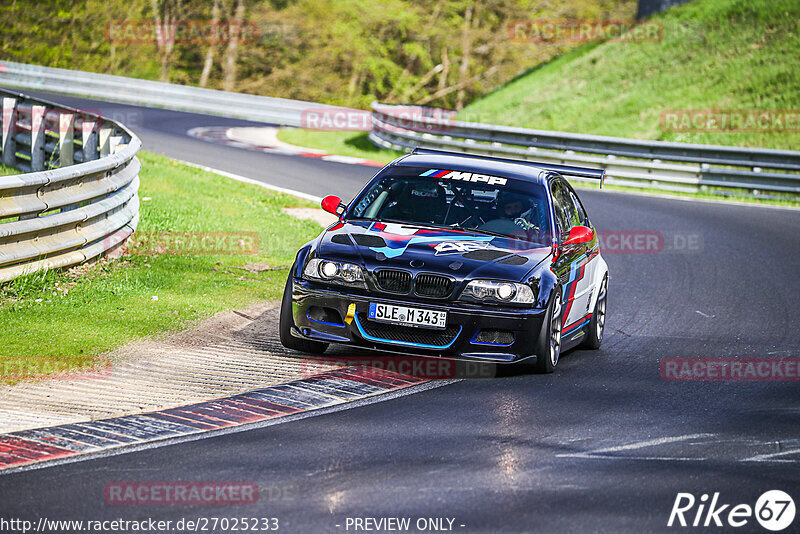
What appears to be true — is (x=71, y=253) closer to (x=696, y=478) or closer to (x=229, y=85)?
(x=696, y=478)

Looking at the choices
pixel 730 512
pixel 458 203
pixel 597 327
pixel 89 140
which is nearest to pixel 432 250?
pixel 458 203

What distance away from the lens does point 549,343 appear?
8.12m

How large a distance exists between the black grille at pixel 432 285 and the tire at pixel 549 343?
785mm

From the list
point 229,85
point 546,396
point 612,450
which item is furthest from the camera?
point 229,85

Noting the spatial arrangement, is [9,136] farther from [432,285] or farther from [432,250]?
[432,285]

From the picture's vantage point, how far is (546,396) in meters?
7.60

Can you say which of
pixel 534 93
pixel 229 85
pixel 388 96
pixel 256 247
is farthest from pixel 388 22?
pixel 256 247

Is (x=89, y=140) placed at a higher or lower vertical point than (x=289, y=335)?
higher

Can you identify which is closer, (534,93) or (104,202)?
(104,202)

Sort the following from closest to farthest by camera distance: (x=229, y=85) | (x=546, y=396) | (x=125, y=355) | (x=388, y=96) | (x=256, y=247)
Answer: (x=546, y=396) < (x=125, y=355) < (x=256, y=247) < (x=229, y=85) < (x=388, y=96)

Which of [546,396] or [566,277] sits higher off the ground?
[566,277]

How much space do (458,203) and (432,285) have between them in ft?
4.24

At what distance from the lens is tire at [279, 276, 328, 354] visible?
827cm

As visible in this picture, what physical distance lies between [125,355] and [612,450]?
3831 millimetres
